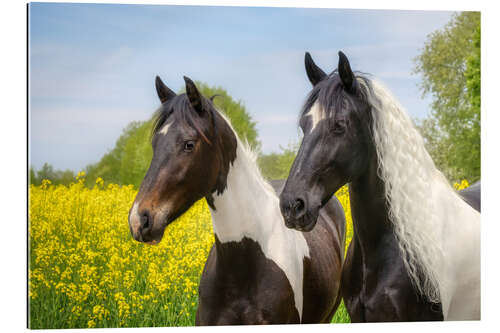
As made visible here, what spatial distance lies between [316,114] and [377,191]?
0.47 metres

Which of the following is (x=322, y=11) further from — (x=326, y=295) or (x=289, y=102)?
(x=326, y=295)

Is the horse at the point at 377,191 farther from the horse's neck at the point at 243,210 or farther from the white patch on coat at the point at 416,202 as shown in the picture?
the horse's neck at the point at 243,210

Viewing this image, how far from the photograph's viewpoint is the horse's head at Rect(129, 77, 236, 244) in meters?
2.35

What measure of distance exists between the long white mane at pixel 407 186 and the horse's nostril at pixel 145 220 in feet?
3.63

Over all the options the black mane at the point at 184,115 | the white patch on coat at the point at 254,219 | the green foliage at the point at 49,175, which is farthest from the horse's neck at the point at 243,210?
the green foliage at the point at 49,175

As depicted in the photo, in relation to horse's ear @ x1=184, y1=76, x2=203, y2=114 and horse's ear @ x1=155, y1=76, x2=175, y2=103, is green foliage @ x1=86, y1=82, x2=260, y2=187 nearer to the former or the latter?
horse's ear @ x1=155, y1=76, x2=175, y2=103

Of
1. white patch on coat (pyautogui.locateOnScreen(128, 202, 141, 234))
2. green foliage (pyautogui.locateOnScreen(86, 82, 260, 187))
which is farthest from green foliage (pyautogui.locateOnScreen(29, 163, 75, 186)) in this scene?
white patch on coat (pyautogui.locateOnScreen(128, 202, 141, 234))

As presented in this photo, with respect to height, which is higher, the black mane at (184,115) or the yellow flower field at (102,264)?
the black mane at (184,115)

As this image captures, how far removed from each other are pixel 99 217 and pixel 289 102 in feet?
5.21

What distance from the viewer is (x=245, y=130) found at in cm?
350

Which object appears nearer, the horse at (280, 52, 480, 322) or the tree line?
the horse at (280, 52, 480, 322)

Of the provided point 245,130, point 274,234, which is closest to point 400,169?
point 274,234

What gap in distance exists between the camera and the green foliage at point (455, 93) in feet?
12.4

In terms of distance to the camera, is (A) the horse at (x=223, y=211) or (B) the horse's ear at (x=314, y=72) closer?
(A) the horse at (x=223, y=211)
